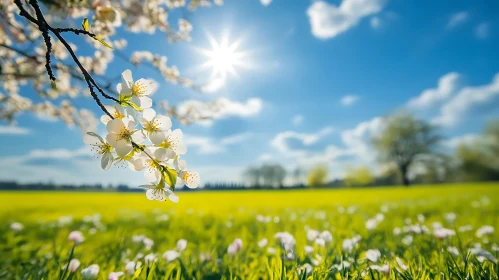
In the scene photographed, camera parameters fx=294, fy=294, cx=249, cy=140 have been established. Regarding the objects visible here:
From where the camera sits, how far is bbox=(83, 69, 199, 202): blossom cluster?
113 centimetres

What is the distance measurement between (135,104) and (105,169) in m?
0.29

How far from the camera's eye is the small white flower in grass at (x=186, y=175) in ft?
3.95

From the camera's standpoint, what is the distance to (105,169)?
120 centimetres

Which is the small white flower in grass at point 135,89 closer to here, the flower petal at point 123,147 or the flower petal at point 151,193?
the flower petal at point 123,147

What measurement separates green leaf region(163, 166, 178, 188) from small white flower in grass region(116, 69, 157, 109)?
297 mm

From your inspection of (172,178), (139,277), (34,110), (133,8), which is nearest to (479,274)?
(172,178)

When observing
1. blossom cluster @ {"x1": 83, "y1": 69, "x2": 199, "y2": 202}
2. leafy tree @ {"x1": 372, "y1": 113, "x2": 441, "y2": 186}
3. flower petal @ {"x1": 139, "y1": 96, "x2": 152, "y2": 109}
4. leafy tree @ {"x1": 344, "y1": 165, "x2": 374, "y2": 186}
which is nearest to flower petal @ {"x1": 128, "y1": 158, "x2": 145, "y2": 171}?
blossom cluster @ {"x1": 83, "y1": 69, "x2": 199, "y2": 202}

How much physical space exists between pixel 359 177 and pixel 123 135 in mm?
74391

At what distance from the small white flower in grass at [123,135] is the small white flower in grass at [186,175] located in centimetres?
18

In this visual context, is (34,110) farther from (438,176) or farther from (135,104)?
(438,176)

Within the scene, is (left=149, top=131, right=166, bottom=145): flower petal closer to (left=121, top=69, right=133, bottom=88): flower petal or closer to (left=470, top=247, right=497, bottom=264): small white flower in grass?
(left=121, top=69, right=133, bottom=88): flower petal

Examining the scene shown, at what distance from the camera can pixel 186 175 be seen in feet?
4.13

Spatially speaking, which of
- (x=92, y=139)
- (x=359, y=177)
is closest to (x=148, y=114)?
(x=92, y=139)

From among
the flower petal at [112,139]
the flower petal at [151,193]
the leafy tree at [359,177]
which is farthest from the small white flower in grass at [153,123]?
the leafy tree at [359,177]
